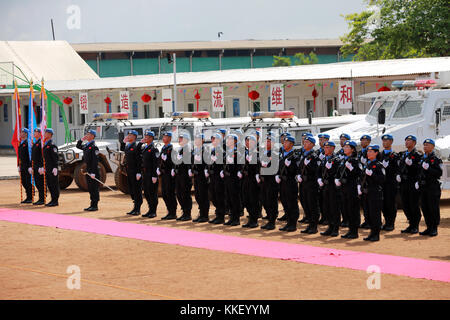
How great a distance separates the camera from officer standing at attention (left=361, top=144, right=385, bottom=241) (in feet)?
39.8

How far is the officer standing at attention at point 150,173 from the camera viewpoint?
15539 millimetres

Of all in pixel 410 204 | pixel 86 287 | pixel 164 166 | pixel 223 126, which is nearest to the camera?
pixel 86 287

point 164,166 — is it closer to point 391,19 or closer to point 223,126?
point 223,126

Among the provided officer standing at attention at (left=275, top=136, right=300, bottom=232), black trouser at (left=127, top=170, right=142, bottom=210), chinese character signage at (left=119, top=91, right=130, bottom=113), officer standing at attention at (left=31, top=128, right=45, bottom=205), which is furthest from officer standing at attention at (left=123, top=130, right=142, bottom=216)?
chinese character signage at (left=119, top=91, right=130, bottom=113)

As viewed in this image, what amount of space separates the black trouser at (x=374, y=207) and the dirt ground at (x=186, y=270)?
10.0 inches

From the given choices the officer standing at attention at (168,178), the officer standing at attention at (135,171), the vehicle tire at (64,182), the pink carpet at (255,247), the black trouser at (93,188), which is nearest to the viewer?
the pink carpet at (255,247)

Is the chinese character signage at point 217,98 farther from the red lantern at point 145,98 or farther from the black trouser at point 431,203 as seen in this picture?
the black trouser at point 431,203

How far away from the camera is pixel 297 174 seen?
13.4 m

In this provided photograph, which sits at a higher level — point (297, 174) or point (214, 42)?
point (214, 42)

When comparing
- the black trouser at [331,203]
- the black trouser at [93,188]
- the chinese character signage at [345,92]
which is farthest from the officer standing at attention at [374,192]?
the chinese character signage at [345,92]

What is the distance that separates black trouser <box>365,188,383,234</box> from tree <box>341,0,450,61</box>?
30412mm

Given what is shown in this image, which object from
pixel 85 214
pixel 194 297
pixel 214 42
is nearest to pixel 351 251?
pixel 194 297

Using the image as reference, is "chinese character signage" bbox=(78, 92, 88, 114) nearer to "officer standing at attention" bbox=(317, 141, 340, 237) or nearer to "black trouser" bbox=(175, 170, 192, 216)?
"black trouser" bbox=(175, 170, 192, 216)
